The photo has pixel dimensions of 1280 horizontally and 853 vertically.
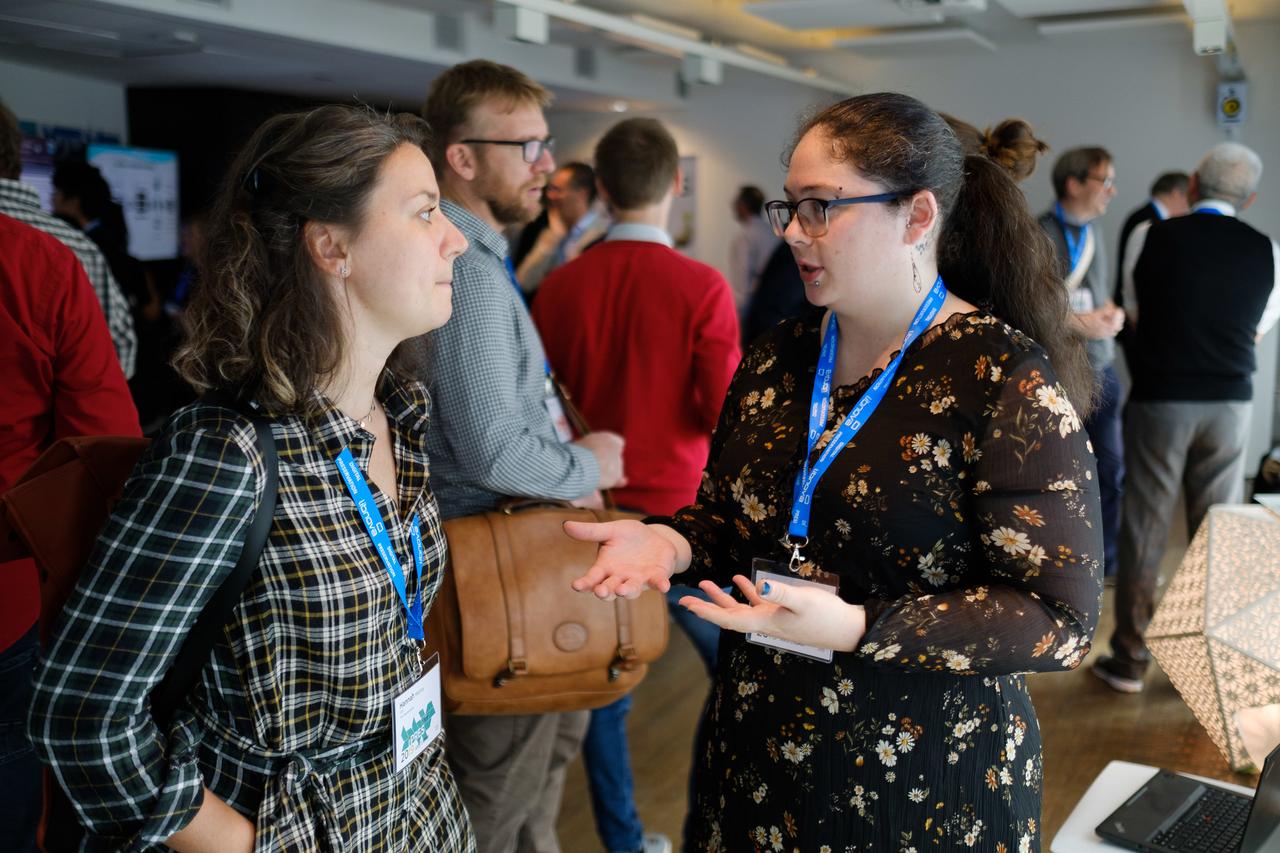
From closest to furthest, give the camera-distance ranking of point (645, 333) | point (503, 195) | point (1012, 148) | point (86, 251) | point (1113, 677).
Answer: point (1012, 148), point (503, 195), point (645, 333), point (86, 251), point (1113, 677)

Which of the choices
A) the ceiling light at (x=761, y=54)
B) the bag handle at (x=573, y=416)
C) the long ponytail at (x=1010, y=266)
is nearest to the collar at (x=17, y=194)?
the bag handle at (x=573, y=416)

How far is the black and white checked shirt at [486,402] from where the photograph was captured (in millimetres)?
1984

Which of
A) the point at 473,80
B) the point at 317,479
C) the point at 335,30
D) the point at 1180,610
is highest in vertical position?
the point at 335,30

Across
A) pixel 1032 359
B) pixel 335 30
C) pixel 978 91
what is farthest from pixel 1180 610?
pixel 978 91

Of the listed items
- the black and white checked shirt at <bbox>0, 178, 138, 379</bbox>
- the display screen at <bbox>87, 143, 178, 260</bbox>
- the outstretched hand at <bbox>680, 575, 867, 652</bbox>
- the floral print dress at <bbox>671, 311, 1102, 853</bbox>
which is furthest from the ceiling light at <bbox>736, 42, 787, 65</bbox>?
the outstretched hand at <bbox>680, 575, 867, 652</bbox>

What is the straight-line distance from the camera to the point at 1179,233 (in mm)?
3875

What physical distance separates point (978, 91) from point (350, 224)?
848cm

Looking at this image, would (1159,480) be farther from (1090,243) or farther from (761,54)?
(761,54)

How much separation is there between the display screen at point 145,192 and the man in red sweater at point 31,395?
7326 millimetres

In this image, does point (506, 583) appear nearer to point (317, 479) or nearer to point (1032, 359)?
point (317, 479)

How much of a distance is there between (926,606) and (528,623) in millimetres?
830

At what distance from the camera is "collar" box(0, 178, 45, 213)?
2.30 m

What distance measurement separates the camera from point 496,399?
1.99 metres

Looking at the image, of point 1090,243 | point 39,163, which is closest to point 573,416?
point 1090,243
